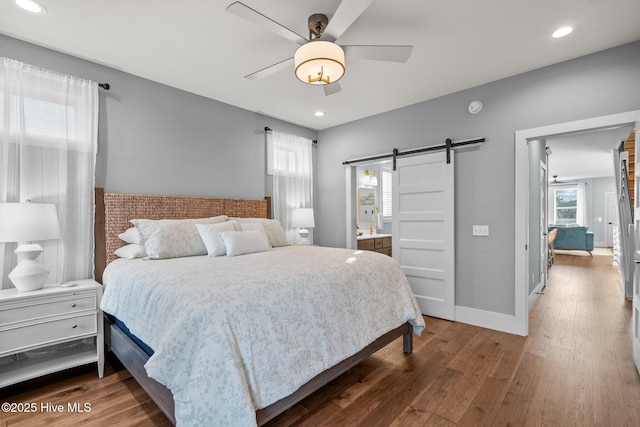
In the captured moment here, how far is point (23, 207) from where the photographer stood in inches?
82.7

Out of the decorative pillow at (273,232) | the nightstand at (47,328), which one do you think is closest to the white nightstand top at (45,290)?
the nightstand at (47,328)

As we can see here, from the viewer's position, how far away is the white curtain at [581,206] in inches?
424

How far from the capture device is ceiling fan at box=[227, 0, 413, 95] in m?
1.73

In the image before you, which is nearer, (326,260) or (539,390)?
(539,390)

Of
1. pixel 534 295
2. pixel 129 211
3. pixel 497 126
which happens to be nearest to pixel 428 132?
pixel 497 126

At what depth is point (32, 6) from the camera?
6.72 ft

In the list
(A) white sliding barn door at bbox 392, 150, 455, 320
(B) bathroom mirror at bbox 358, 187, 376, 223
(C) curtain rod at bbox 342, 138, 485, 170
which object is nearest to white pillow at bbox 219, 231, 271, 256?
(A) white sliding barn door at bbox 392, 150, 455, 320

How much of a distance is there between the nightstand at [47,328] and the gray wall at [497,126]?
354 cm

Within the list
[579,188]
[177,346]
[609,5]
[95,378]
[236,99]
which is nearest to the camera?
[177,346]

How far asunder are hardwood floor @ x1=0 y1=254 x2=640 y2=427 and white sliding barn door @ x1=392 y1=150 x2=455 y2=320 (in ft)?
2.06

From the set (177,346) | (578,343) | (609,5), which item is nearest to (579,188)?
(578,343)

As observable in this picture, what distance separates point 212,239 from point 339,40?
2.09 metres

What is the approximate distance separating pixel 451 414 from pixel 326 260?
1285 mm

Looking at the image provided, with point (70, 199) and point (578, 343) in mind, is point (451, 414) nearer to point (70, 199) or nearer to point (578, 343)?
point (578, 343)
